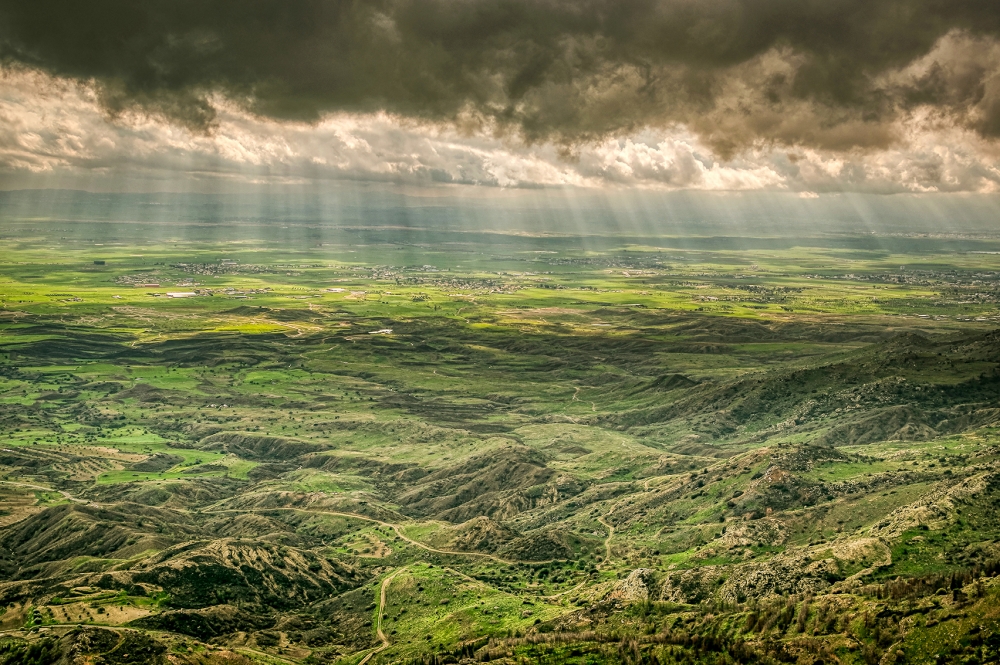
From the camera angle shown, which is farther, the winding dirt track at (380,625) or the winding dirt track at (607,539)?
the winding dirt track at (607,539)

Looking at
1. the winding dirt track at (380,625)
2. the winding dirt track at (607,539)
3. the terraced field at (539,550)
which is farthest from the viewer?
the winding dirt track at (607,539)

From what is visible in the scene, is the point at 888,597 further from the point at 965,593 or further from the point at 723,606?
the point at 723,606

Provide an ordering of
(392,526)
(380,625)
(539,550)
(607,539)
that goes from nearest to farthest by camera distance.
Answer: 1. (380,625)
2. (539,550)
3. (607,539)
4. (392,526)

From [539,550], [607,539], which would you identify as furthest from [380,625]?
[607,539]

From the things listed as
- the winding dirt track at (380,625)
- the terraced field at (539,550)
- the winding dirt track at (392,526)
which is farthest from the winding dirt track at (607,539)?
the winding dirt track at (380,625)

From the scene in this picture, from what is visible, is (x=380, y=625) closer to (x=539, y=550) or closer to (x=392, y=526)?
(x=539, y=550)

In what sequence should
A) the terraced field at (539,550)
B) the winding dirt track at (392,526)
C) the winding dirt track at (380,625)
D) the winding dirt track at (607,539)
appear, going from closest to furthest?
the terraced field at (539,550), the winding dirt track at (380,625), the winding dirt track at (607,539), the winding dirt track at (392,526)

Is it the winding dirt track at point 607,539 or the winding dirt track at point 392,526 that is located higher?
the winding dirt track at point 607,539

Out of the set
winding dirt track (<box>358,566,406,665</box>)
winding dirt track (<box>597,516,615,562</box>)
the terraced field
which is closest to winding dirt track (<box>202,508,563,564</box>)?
the terraced field

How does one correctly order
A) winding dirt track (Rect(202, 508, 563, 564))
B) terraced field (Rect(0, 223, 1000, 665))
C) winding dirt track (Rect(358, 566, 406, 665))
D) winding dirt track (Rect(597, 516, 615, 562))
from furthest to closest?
winding dirt track (Rect(202, 508, 563, 564)) < winding dirt track (Rect(597, 516, 615, 562)) < winding dirt track (Rect(358, 566, 406, 665)) < terraced field (Rect(0, 223, 1000, 665))

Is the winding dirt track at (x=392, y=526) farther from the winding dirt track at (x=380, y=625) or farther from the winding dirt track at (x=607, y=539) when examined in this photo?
the winding dirt track at (x=380, y=625)

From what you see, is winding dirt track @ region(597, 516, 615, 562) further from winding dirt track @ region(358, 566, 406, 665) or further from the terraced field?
winding dirt track @ region(358, 566, 406, 665)

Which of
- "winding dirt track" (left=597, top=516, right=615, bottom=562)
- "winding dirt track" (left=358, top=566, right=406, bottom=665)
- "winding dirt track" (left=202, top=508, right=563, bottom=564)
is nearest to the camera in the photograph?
"winding dirt track" (left=358, top=566, right=406, bottom=665)
